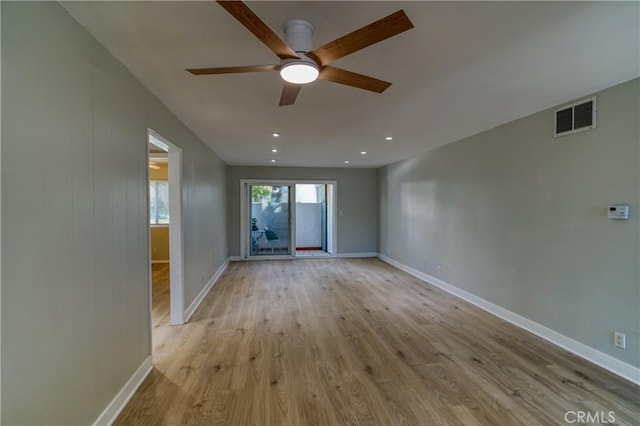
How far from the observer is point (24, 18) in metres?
1.22

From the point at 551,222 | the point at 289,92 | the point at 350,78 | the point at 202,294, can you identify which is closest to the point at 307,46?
the point at 350,78

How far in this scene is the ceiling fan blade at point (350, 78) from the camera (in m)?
1.67

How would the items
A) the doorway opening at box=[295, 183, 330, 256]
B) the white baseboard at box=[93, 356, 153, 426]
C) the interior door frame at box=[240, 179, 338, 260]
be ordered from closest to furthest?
the white baseboard at box=[93, 356, 153, 426] < the interior door frame at box=[240, 179, 338, 260] < the doorway opening at box=[295, 183, 330, 256]

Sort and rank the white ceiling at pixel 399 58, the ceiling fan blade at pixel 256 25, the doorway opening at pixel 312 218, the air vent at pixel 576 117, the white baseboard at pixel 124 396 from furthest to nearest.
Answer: the doorway opening at pixel 312 218 < the air vent at pixel 576 117 < the white baseboard at pixel 124 396 < the white ceiling at pixel 399 58 < the ceiling fan blade at pixel 256 25

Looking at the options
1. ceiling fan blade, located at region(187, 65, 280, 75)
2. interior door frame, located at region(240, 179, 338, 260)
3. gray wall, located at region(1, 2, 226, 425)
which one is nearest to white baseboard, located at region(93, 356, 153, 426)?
gray wall, located at region(1, 2, 226, 425)

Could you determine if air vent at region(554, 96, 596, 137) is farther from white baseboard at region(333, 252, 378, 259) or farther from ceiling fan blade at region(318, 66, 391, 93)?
white baseboard at region(333, 252, 378, 259)

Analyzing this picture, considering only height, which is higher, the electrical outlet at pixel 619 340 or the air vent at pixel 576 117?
the air vent at pixel 576 117

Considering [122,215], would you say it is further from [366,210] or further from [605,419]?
[366,210]

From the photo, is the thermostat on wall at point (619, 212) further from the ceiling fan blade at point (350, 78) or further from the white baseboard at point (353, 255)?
the white baseboard at point (353, 255)

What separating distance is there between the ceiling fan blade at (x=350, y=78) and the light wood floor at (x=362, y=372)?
2223 mm

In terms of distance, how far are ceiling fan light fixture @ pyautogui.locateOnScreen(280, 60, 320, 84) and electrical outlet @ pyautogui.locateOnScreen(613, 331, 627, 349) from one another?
10.6 ft

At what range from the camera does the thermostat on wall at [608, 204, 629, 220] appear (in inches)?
91.5

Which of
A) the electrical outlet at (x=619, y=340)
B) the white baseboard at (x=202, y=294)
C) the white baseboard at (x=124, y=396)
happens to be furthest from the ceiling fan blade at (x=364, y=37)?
the white baseboard at (x=202, y=294)

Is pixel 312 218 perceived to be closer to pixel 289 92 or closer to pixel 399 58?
pixel 289 92
